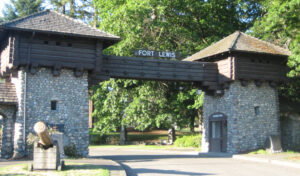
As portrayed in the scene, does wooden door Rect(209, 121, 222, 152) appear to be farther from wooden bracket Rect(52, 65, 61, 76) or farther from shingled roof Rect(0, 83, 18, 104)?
shingled roof Rect(0, 83, 18, 104)

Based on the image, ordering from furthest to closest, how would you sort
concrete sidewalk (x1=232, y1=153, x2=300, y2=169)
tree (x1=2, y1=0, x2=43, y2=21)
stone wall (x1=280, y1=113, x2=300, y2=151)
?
tree (x1=2, y1=0, x2=43, y2=21) < stone wall (x1=280, y1=113, x2=300, y2=151) < concrete sidewalk (x1=232, y1=153, x2=300, y2=169)

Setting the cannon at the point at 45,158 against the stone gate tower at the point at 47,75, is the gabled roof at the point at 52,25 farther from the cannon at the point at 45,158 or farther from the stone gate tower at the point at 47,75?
the cannon at the point at 45,158

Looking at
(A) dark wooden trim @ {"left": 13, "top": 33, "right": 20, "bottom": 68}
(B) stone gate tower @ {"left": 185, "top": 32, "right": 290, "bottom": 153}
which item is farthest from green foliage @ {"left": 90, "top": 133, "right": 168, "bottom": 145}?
(A) dark wooden trim @ {"left": 13, "top": 33, "right": 20, "bottom": 68}

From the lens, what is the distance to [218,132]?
23.8 meters

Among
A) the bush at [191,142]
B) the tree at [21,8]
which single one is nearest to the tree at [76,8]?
the tree at [21,8]

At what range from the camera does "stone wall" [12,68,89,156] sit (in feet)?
59.9

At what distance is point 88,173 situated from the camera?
11930 mm

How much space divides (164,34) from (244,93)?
10768 mm

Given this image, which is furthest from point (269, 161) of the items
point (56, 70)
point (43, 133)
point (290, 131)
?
point (56, 70)

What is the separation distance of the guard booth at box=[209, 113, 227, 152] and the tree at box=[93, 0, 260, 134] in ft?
13.0

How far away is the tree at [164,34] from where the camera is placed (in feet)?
95.5

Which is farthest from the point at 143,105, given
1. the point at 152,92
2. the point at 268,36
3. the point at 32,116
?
the point at 32,116

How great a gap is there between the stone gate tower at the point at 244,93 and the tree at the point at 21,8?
25935mm

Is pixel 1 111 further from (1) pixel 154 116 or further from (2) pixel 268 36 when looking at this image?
(2) pixel 268 36
